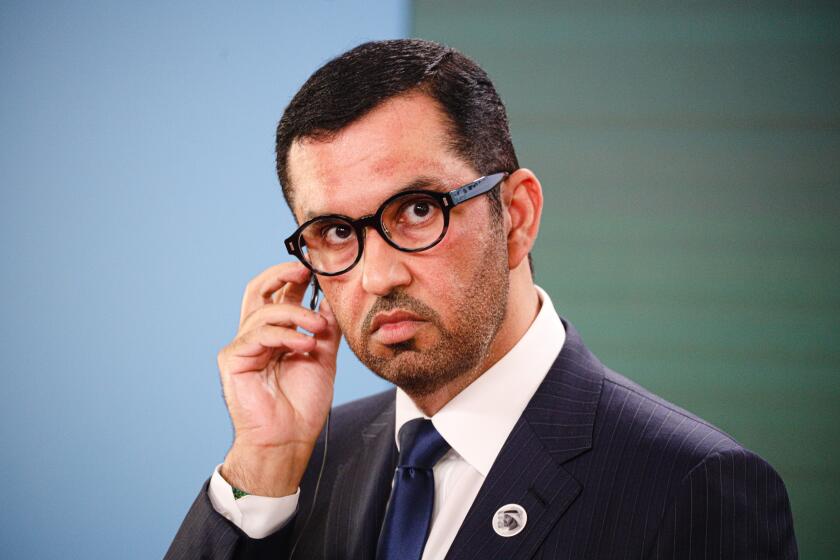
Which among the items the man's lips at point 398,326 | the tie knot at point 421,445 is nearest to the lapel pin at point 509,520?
the tie knot at point 421,445

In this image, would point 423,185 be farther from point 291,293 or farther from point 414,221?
point 291,293

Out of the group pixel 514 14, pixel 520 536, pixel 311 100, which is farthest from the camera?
pixel 514 14

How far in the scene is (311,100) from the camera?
1.71 metres

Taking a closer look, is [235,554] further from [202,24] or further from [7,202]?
[202,24]

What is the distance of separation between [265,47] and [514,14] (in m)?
1.05

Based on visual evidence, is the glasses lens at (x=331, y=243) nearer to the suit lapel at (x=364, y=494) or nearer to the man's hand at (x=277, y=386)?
the man's hand at (x=277, y=386)

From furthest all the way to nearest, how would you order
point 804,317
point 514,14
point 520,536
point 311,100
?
point 514,14 < point 804,317 < point 311,100 < point 520,536

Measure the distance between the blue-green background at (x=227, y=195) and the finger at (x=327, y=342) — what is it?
36.3 inches

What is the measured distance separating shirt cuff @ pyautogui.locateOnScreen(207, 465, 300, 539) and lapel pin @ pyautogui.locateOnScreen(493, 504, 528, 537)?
655 millimetres

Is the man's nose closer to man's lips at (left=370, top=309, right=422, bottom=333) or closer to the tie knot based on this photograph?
man's lips at (left=370, top=309, right=422, bottom=333)

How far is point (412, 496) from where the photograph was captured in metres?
1.70

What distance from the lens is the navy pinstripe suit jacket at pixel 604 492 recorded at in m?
1.39

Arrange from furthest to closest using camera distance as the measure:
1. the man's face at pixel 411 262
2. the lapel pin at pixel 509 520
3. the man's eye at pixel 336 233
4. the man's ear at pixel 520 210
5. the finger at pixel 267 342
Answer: the finger at pixel 267 342, the man's ear at pixel 520 210, the man's eye at pixel 336 233, the man's face at pixel 411 262, the lapel pin at pixel 509 520

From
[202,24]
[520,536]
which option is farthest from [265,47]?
[520,536]
